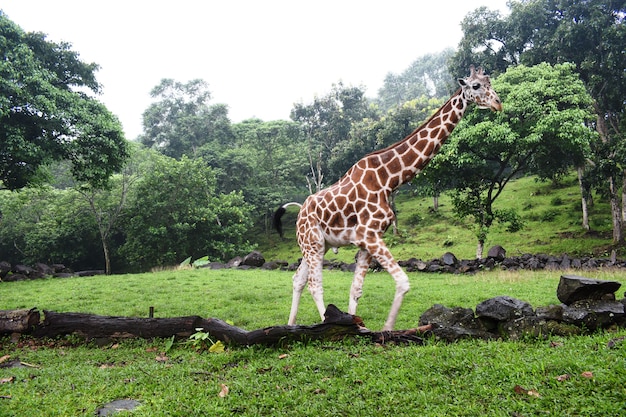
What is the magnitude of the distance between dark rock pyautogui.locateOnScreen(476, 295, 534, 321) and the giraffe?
1.44 m

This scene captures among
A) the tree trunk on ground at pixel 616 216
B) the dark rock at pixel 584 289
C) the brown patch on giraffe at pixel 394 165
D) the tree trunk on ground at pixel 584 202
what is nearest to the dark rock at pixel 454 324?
the dark rock at pixel 584 289

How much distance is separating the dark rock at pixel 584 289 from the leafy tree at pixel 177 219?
19.5 m

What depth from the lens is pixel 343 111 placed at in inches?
1316

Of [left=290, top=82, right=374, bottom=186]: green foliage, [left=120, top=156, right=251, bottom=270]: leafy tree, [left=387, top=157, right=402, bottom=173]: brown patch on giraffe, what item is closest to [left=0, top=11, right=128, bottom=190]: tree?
[left=120, top=156, right=251, bottom=270]: leafy tree

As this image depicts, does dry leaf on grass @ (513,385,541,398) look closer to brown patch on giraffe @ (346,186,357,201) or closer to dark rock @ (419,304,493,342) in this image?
dark rock @ (419,304,493,342)

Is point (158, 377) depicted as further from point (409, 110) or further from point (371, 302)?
point (409, 110)

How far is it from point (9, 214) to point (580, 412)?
29856 millimetres

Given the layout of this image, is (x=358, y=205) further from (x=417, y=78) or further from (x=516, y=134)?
(x=417, y=78)

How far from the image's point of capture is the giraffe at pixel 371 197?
6195 millimetres

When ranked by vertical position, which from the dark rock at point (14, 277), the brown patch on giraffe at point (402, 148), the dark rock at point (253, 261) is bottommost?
the dark rock at point (253, 261)

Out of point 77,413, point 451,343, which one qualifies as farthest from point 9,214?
point 451,343

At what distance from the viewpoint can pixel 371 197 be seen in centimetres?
634

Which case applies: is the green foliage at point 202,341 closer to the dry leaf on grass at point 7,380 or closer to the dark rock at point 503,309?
the dry leaf on grass at point 7,380

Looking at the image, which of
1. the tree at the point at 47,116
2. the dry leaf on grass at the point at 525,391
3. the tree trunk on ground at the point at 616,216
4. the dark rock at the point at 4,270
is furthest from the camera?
the dark rock at the point at 4,270
